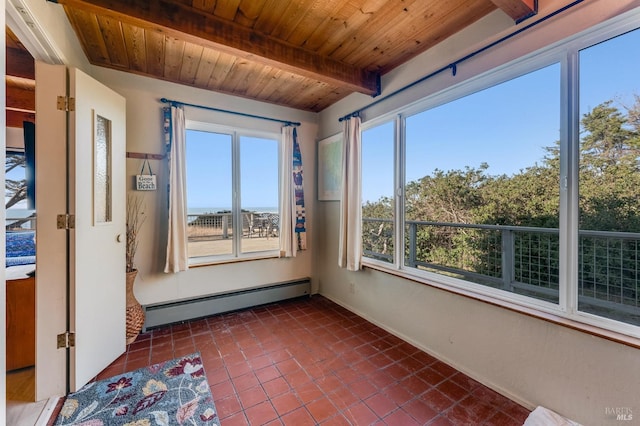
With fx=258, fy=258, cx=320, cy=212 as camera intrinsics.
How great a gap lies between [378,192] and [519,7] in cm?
174

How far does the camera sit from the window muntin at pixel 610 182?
1352 millimetres

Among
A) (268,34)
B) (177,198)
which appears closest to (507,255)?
(268,34)

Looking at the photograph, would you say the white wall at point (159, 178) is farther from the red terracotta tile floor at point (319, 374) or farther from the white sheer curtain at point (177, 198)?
the red terracotta tile floor at point (319, 374)

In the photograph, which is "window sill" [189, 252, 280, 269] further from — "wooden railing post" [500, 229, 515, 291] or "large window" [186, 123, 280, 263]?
"wooden railing post" [500, 229, 515, 291]

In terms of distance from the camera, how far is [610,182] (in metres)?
1.41

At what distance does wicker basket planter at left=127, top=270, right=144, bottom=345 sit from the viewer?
2.34m

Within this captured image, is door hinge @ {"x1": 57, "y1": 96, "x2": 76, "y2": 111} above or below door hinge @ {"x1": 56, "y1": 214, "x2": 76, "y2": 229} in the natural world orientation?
above

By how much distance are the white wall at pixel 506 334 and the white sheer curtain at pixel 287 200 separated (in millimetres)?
1041

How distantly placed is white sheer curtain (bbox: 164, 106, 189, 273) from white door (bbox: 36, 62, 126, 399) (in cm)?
64

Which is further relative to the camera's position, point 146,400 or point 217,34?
point 217,34

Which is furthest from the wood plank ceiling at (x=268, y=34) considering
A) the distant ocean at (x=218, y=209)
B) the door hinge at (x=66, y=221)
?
the distant ocean at (x=218, y=209)

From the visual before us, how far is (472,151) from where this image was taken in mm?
2227

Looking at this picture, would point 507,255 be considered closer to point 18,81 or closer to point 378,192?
point 378,192

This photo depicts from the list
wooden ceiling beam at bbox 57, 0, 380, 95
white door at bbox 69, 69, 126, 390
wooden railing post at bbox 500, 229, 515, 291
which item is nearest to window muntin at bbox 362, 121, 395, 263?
wooden ceiling beam at bbox 57, 0, 380, 95
